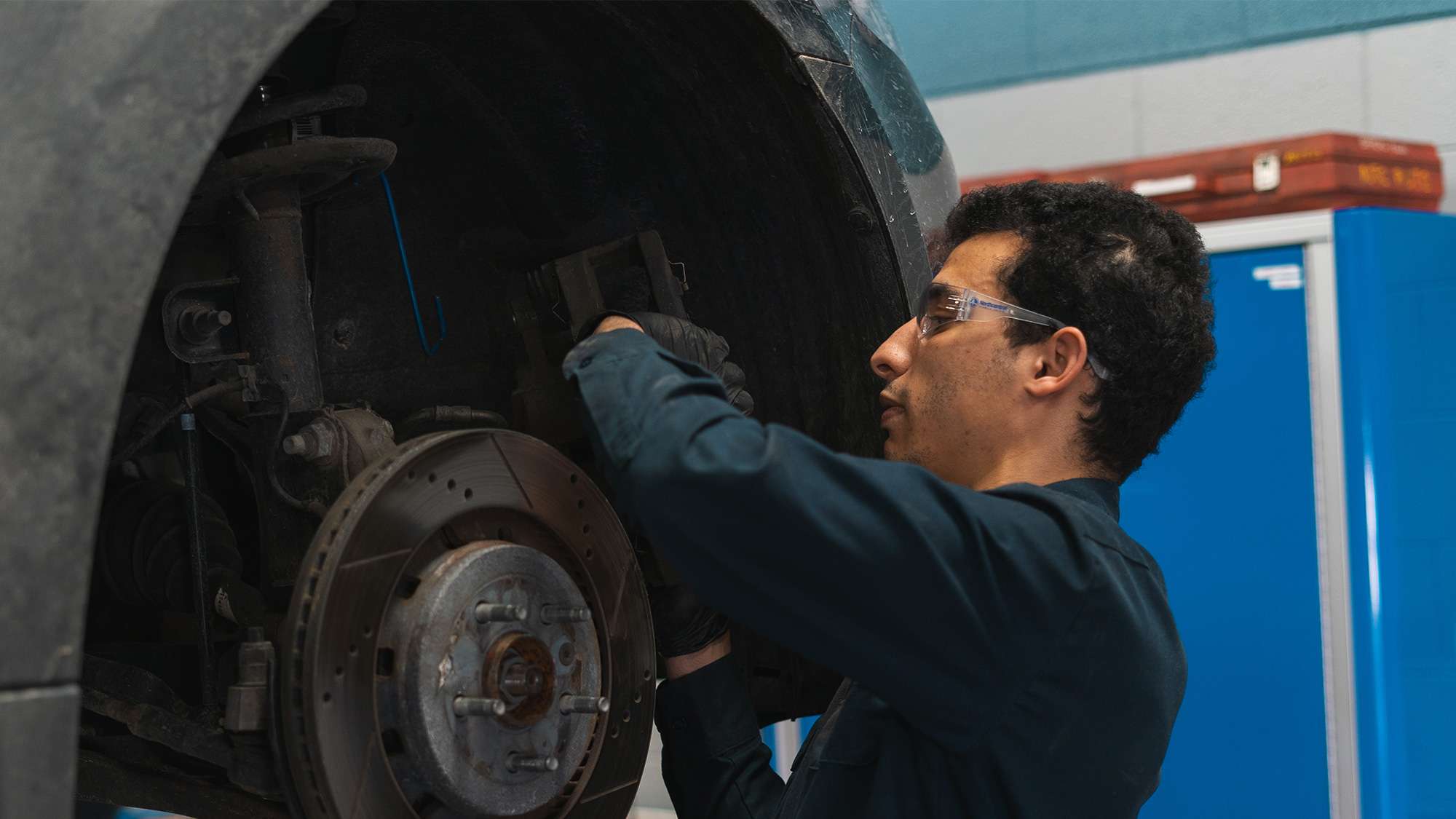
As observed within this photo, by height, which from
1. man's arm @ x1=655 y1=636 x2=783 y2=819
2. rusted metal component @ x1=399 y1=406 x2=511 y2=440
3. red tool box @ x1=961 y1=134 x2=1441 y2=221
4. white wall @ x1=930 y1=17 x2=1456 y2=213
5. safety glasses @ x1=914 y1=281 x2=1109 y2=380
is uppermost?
white wall @ x1=930 y1=17 x2=1456 y2=213

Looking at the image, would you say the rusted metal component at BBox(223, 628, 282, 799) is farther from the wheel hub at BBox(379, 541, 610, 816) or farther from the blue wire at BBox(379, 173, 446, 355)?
the blue wire at BBox(379, 173, 446, 355)

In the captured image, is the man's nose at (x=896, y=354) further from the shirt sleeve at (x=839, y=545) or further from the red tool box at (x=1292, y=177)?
the red tool box at (x=1292, y=177)

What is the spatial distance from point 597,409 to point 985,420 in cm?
42

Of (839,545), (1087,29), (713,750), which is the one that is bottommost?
(713,750)

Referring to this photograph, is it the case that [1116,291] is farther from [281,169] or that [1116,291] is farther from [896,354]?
[281,169]

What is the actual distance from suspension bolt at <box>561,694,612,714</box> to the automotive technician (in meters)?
0.19

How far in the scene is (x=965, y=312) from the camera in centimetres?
131

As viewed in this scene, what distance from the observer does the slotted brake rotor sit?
1.04m

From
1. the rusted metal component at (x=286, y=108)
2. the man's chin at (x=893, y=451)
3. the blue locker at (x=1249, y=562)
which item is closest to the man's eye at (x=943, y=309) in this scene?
the man's chin at (x=893, y=451)

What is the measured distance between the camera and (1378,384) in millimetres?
2893

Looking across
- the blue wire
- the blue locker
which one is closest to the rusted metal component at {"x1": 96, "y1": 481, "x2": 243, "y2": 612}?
the blue wire

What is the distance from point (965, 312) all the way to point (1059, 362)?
97mm

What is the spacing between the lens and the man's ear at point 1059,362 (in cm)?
128

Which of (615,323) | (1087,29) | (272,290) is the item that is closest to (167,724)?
(272,290)
